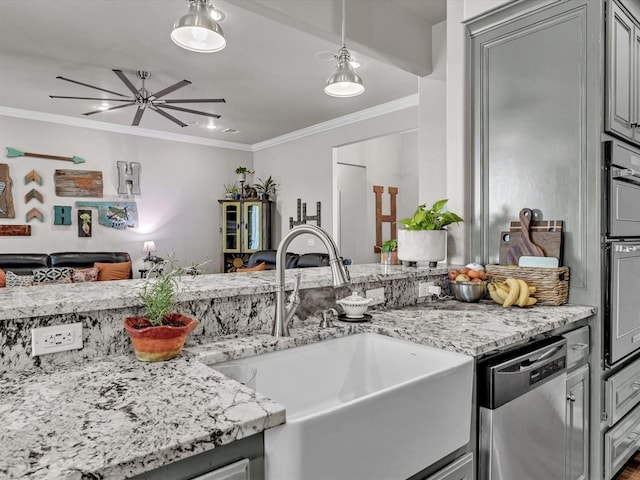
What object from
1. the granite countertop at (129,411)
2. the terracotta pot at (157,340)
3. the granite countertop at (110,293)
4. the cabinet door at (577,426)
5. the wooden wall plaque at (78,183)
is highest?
the wooden wall plaque at (78,183)

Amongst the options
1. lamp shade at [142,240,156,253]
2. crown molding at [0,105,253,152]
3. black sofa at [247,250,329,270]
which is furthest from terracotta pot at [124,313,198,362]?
crown molding at [0,105,253,152]

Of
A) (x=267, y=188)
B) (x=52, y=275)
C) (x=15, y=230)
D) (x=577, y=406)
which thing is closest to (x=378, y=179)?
(x=267, y=188)

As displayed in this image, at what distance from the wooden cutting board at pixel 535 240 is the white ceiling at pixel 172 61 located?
1495 mm

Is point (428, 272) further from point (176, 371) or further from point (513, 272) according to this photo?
point (176, 371)

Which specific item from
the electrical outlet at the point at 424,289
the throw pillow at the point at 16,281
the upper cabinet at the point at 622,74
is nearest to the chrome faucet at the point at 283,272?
the electrical outlet at the point at 424,289

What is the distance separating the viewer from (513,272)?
2.12m

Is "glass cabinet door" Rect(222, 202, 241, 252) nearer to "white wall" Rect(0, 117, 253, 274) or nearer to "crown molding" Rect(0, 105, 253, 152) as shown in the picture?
"white wall" Rect(0, 117, 253, 274)

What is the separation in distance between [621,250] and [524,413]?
3.52 ft

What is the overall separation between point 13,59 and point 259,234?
373 centimetres

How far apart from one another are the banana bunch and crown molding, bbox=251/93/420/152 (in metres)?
3.23

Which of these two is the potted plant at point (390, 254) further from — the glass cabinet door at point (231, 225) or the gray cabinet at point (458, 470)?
the glass cabinet door at point (231, 225)

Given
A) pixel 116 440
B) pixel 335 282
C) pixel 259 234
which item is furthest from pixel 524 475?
pixel 259 234

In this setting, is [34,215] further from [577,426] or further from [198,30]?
[577,426]

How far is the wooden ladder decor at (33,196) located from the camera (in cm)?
532
